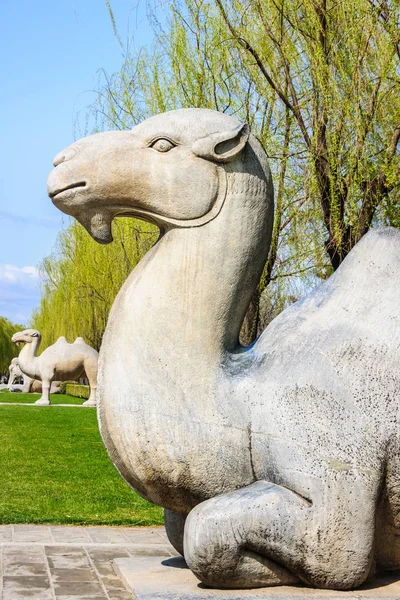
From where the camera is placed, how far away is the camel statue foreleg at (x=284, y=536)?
303cm

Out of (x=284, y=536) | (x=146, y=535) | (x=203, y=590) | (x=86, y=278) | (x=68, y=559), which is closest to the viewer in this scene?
(x=284, y=536)

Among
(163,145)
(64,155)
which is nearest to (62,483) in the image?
(64,155)

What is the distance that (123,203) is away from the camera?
344 cm

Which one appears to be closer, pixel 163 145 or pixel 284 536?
pixel 284 536

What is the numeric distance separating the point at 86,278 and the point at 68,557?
1783 cm

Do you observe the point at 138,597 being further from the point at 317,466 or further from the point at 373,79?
the point at 373,79

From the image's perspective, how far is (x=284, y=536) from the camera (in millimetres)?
3041

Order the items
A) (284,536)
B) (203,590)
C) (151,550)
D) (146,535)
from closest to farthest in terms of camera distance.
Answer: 1. (284,536)
2. (203,590)
3. (151,550)
4. (146,535)

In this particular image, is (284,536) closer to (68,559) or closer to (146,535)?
(68,559)

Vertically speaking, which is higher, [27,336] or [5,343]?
[5,343]

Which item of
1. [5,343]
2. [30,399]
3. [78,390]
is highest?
[5,343]

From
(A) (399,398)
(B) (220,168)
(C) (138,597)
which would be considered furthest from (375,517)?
(B) (220,168)

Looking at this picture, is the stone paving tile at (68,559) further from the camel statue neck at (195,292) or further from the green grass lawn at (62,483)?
the camel statue neck at (195,292)

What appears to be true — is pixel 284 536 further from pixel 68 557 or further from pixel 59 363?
pixel 59 363
